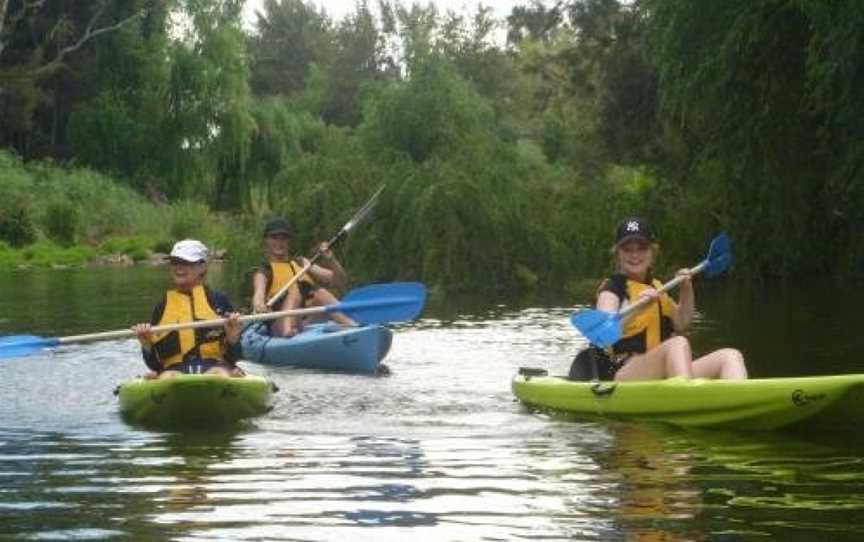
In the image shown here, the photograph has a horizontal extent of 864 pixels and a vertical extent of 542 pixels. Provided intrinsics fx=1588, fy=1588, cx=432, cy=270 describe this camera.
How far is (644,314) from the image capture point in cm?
902

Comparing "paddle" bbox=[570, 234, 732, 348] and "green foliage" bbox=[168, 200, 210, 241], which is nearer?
Result: "paddle" bbox=[570, 234, 732, 348]

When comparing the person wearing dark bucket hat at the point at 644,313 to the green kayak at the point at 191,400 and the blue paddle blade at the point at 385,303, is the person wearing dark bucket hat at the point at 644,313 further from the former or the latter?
the green kayak at the point at 191,400

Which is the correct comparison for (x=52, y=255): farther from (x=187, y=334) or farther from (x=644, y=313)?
(x=644, y=313)

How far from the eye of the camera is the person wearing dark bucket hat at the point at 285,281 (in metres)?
13.0

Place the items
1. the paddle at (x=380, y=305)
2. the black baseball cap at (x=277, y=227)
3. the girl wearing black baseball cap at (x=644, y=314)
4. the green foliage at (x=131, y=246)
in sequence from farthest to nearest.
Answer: the green foliage at (x=131, y=246), the black baseball cap at (x=277, y=227), the paddle at (x=380, y=305), the girl wearing black baseball cap at (x=644, y=314)

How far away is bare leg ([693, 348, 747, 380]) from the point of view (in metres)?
8.46

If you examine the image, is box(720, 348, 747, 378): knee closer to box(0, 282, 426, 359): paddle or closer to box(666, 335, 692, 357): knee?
box(666, 335, 692, 357): knee

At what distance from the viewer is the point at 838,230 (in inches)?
649

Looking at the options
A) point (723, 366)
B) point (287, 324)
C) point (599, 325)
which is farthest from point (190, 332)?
point (287, 324)

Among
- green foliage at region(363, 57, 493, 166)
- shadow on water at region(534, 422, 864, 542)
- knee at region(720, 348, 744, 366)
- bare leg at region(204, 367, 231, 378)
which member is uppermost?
green foliage at region(363, 57, 493, 166)

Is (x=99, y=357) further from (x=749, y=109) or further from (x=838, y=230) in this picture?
(x=838, y=230)

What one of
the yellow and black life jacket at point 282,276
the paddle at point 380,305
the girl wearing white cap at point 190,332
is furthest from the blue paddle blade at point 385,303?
the yellow and black life jacket at point 282,276

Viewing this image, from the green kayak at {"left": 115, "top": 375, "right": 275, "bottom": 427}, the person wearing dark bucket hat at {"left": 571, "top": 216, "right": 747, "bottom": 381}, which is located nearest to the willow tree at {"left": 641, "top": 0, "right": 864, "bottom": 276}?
the person wearing dark bucket hat at {"left": 571, "top": 216, "right": 747, "bottom": 381}

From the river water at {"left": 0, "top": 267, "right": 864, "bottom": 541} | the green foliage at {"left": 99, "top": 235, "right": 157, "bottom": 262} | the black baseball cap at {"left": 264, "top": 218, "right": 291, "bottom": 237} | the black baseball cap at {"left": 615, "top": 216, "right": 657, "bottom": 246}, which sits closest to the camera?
the river water at {"left": 0, "top": 267, "right": 864, "bottom": 541}
